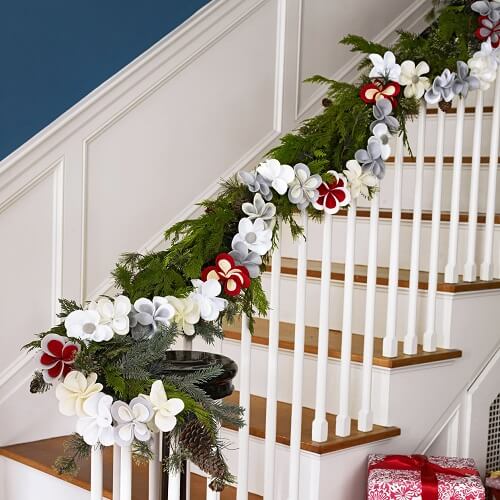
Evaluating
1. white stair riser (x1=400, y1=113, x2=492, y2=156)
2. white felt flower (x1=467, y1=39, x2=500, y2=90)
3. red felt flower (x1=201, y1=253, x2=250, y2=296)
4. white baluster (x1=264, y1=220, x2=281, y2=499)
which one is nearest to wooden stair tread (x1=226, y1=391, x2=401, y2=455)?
white baluster (x1=264, y1=220, x2=281, y2=499)

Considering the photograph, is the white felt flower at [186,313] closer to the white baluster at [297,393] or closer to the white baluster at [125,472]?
the white baluster at [125,472]

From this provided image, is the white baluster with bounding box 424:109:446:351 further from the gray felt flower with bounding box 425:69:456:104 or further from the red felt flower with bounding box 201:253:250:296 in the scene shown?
the red felt flower with bounding box 201:253:250:296

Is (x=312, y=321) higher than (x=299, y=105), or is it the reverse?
(x=299, y=105)

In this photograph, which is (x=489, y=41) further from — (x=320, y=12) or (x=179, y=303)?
(x=179, y=303)

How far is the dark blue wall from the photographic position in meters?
2.87

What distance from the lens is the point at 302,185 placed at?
217 centimetres

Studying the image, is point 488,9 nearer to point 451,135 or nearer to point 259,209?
point 451,135

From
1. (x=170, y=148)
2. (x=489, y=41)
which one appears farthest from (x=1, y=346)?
(x=489, y=41)

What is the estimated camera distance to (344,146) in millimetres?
2330

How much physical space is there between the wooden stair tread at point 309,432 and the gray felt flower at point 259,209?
2.47 feet

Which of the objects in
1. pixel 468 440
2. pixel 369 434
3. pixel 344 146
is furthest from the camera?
pixel 468 440

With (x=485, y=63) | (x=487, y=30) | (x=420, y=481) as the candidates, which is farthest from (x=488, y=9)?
(x=420, y=481)

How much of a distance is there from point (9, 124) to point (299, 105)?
1417 mm

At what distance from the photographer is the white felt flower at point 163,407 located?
Answer: 62.2 inches
